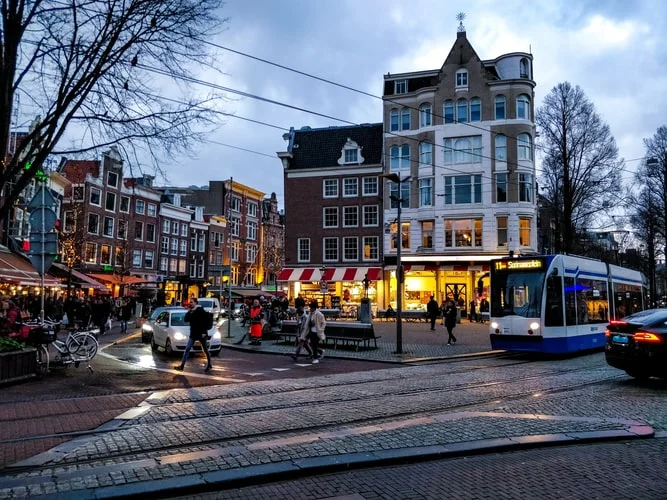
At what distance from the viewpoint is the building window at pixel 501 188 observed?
42.5 metres

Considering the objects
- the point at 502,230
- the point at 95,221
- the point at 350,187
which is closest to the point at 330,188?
the point at 350,187

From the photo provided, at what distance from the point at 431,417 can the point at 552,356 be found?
12.0 metres

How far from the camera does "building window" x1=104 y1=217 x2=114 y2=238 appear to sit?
5416 cm

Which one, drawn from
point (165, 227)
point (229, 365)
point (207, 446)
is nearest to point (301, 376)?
point (229, 365)

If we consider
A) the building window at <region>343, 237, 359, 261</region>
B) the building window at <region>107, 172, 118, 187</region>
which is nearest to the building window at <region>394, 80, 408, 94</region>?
the building window at <region>343, 237, 359, 261</region>

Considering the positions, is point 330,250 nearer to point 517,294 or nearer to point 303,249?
point 303,249

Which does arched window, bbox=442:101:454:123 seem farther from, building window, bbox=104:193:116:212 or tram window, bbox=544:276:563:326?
building window, bbox=104:193:116:212

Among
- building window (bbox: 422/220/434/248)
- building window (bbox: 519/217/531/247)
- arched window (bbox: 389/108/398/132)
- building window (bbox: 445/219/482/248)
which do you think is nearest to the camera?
building window (bbox: 519/217/531/247)

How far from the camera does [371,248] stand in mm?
47156

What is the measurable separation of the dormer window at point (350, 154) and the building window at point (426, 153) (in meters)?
5.65

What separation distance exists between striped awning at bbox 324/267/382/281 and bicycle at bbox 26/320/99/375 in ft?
106

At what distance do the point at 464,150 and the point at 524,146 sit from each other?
14.8 feet

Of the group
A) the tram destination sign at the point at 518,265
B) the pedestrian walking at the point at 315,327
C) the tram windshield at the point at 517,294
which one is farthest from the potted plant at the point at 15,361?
the tram destination sign at the point at 518,265

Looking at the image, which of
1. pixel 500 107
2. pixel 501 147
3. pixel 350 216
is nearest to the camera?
pixel 501 147
